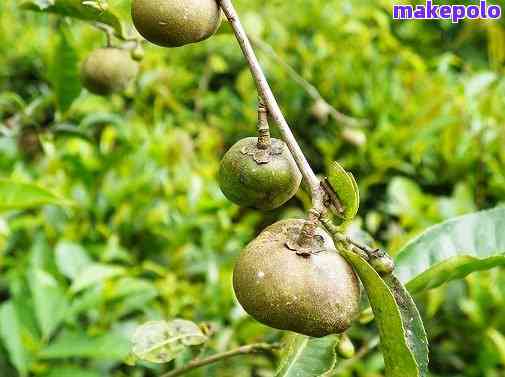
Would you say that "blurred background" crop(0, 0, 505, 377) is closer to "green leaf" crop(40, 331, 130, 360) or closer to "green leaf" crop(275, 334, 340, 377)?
"green leaf" crop(40, 331, 130, 360)

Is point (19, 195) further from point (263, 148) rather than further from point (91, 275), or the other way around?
point (263, 148)

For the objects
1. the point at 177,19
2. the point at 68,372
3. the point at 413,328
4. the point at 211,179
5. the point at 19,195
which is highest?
the point at 177,19

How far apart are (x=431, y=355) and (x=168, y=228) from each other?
106 cm

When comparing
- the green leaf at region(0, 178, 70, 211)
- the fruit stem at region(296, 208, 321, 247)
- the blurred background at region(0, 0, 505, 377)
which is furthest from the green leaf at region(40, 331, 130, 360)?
the fruit stem at region(296, 208, 321, 247)

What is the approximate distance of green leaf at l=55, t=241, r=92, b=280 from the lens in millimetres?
1884

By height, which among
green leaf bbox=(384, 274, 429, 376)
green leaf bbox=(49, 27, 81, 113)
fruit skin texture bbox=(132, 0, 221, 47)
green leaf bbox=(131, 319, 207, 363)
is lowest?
green leaf bbox=(131, 319, 207, 363)

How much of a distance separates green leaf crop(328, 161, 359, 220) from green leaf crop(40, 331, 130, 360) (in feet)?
3.63

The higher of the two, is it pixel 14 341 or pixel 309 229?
pixel 309 229

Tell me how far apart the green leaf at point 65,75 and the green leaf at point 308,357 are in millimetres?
802

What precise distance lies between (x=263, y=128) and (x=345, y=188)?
0.38 ft

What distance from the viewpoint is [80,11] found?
3.19 ft

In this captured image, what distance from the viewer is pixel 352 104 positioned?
3.10 m

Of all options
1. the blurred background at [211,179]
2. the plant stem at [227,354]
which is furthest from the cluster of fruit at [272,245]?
the blurred background at [211,179]

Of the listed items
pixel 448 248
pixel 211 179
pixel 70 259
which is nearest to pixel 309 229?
pixel 448 248
